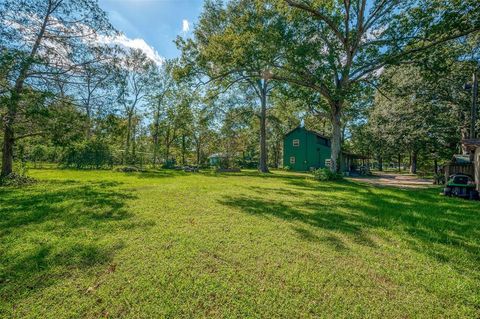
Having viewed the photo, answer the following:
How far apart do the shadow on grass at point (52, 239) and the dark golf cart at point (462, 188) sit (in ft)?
39.6

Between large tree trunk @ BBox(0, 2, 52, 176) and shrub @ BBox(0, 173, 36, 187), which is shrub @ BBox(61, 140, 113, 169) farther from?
shrub @ BBox(0, 173, 36, 187)

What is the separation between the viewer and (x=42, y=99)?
8.23m

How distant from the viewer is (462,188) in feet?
29.0

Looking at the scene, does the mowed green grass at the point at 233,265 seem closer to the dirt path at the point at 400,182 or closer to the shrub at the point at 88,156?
the dirt path at the point at 400,182

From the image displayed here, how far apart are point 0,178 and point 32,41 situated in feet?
20.8

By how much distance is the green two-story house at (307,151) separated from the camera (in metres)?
29.2

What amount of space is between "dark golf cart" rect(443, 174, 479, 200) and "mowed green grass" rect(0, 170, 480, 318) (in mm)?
4982

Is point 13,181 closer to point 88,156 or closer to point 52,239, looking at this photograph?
point 52,239

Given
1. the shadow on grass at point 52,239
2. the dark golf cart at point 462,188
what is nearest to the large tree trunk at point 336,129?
the dark golf cart at point 462,188

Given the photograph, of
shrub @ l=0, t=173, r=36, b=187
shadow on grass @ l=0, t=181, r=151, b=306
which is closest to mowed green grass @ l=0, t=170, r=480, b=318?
shadow on grass @ l=0, t=181, r=151, b=306

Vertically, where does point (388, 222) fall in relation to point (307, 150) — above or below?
below

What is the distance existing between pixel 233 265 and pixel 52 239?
3178 millimetres

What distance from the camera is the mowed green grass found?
2.12 metres

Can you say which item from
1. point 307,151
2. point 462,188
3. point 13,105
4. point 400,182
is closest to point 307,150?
point 307,151
